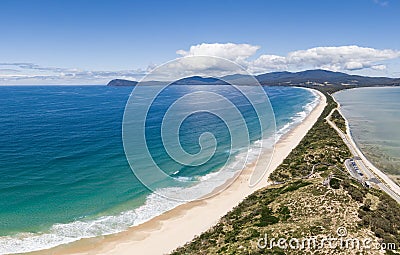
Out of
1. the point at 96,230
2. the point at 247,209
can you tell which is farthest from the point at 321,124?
the point at 96,230

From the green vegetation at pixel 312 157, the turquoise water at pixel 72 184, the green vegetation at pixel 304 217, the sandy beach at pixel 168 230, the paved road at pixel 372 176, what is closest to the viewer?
the green vegetation at pixel 304 217

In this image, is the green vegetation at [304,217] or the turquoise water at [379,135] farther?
the turquoise water at [379,135]

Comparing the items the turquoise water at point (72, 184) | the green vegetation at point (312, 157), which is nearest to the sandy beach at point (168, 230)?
the turquoise water at point (72, 184)

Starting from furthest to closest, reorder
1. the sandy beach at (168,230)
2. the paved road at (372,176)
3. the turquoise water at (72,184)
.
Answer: the paved road at (372,176) → the turquoise water at (72,184) → the sandy beach at (168,230)

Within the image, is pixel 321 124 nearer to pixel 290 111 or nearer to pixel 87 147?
pixel 290 111

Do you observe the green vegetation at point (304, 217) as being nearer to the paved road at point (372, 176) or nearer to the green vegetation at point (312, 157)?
the paved road at point (372, 176)

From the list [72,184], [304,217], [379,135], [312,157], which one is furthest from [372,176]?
[379,135]

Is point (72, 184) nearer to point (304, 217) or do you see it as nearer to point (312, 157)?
point (304, 217)
